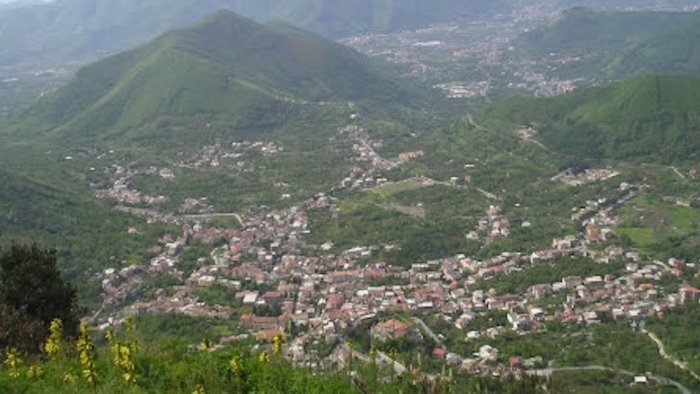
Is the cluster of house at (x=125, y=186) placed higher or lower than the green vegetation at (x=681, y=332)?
lower

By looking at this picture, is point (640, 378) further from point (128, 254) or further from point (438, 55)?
point (438, 55)

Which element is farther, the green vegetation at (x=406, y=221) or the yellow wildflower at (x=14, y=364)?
the green vegetation at (x=406, y=221)

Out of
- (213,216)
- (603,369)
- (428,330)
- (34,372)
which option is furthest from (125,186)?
(34,372)

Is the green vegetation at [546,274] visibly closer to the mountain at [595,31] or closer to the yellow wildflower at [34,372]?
the yellow wildflower at [34,372]

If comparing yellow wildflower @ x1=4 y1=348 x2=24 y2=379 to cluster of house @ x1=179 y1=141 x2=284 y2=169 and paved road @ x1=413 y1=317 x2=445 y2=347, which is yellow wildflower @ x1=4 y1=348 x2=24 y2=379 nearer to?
paved road @ x1=413 y1=317 x2=445 y2=347

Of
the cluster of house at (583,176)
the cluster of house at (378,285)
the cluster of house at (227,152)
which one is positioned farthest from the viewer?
the cluster of house at (227,152)

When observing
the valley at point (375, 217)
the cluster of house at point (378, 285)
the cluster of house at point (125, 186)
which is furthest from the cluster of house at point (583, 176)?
the cluster of house at point (125, 186)

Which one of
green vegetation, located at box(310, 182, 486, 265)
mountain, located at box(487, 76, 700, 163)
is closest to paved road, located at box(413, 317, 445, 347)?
green vegetation, located at box(310, 182, 486, 265)

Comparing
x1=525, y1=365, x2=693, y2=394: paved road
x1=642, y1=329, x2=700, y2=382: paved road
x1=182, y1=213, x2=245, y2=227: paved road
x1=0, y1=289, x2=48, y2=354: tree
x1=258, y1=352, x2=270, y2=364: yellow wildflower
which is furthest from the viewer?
x1=182, y1=213, x2=245, y2=227: paved road
